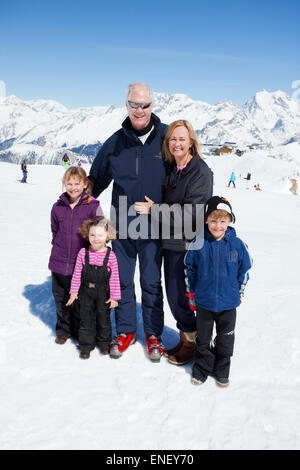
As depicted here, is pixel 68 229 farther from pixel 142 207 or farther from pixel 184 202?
pixel 184 202

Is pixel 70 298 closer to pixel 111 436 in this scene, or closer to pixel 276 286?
pixel 111 436

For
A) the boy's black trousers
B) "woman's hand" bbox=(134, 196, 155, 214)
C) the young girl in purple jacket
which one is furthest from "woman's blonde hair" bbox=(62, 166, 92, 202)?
the boy's black trousers

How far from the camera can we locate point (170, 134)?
122 inches

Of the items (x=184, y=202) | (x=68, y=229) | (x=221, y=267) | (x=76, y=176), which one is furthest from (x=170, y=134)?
(x=68, y=229)

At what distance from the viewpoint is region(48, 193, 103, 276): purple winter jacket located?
3549 mm

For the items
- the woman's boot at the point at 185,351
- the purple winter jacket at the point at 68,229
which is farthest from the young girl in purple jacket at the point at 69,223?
the woman's boot at the point at 185,351

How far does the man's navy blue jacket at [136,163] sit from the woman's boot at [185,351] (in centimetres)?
148

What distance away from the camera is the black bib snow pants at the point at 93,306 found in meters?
3.41

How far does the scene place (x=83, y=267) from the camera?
3.43 m

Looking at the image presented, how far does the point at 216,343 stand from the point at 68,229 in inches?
77.3

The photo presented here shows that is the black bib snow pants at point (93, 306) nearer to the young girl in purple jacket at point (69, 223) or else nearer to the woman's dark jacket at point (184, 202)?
the young girl in purple jacket at point (69, 223)

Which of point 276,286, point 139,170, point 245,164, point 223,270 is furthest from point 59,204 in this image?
point 245,164

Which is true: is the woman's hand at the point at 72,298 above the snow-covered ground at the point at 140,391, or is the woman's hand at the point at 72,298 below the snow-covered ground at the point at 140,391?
above

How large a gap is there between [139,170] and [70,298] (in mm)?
1554
